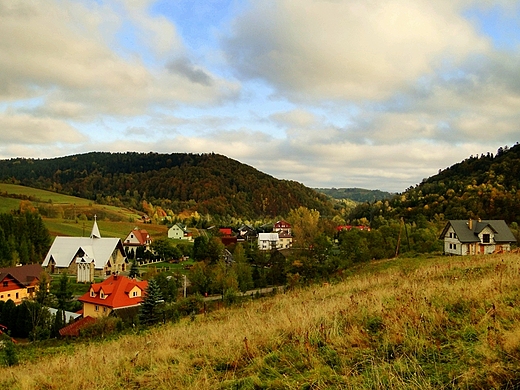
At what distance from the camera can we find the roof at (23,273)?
36.8m

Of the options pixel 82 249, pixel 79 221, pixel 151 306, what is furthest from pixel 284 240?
pixel 151 306

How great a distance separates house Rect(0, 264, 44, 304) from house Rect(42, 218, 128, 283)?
421 inches

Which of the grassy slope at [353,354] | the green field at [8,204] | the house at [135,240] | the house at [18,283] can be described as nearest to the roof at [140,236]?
the house at [135,240]

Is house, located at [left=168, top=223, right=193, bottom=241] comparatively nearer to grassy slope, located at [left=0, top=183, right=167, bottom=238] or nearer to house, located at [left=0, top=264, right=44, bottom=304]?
grassy slope, located at [left=0, top=183, right=167, bottom=238]

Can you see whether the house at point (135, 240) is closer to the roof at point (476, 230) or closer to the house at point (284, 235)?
the house at point (284, 235)

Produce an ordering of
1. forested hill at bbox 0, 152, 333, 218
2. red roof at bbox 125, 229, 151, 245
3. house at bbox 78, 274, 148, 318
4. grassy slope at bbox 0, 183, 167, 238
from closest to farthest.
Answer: house at bbox 78, 274, 148, 318 → red roof at bbox 125, 229, 151, 245 → grassy slope at bbox 0, 183, 167, 238 → forested hill at bbox 0, 152, 333, 218

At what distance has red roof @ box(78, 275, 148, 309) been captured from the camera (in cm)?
2959

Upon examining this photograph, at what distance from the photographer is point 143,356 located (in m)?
6.49

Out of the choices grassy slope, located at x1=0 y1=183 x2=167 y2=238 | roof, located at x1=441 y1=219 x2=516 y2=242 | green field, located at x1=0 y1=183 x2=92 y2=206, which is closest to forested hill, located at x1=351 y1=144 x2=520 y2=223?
roof, located at x1=441 y1=219 x2=516 y2=242

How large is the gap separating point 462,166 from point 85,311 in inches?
4470

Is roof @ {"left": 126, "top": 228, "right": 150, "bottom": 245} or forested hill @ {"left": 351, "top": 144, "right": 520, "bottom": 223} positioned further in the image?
roof @ {"left": 126, "top": 228, "right": 150, "bottom": 245}

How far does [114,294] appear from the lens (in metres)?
30.1

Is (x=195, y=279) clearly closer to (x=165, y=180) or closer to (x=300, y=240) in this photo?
(x=300, y=240)

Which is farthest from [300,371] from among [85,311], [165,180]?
[165,180]
